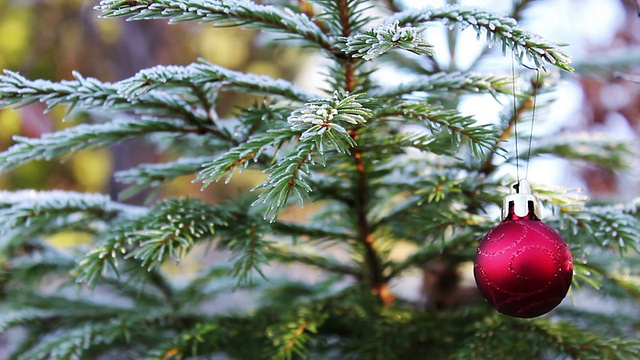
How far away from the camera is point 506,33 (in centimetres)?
48

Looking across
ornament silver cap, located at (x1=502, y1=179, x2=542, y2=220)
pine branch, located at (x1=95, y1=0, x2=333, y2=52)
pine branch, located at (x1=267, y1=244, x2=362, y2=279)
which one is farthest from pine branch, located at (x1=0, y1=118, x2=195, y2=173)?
ornament silver cap, located at (x1=502, y1=179, x2=542, y2=220)

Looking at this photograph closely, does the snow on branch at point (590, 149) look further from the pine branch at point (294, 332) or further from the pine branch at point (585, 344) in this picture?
the pine branch at point (294, 332)

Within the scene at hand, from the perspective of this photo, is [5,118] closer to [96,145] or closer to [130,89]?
[96,145]

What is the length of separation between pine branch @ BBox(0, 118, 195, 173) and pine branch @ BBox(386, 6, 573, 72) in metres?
0.33

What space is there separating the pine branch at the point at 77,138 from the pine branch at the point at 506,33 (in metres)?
0.33

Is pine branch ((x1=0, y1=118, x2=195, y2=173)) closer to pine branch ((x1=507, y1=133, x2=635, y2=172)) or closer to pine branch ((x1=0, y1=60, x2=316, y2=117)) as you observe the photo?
pine branch ((x1=0, y1=60, x2=316, y2=117))

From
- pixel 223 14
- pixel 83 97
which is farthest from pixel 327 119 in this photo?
pixel 83 97

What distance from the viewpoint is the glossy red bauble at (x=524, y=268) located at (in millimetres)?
493

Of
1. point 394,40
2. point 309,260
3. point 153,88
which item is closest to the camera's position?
point 394,40

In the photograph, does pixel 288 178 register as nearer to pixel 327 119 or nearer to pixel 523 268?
pixel 327 119

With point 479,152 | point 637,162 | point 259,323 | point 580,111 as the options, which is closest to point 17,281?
point 259,323

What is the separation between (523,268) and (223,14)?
376 mm

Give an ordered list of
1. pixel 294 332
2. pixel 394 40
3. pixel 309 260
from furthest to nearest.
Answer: pixel 309 260
pixel 294 332
pixel 394 40

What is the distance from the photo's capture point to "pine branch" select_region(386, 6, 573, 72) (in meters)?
0.46
